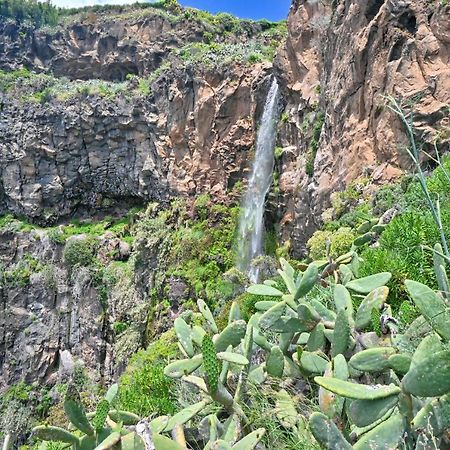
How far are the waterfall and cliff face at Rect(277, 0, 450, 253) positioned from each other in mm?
2516

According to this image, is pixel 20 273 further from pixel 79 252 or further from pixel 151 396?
pixel 151 396

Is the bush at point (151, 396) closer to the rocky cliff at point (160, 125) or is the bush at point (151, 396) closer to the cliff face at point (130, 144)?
the rocky cliff at point (160, 125)

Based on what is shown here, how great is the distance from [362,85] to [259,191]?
8.00 metres

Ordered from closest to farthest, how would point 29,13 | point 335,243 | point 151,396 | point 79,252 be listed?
1. point 151,396
2. point 335,243
3. point 79,252
4. point 29,13

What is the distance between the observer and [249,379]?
9.11 ft

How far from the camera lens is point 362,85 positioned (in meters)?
10.1

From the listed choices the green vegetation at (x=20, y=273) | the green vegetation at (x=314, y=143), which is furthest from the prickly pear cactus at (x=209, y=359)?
the green vegetation at (x=20, y=273)

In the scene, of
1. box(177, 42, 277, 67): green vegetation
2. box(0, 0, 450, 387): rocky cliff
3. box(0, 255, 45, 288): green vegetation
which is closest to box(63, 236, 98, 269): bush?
box(0, 0, 450, 387): rocky cliff

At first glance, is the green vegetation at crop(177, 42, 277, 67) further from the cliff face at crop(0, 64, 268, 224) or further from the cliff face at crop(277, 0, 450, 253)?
the cliff face at crop(277, 0, 450, 253)

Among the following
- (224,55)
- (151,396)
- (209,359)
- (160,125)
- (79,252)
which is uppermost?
(224,55)

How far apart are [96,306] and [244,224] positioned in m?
9.13

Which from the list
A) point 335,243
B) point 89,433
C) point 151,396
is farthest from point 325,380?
point 335,243

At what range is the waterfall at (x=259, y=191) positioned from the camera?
17062mm

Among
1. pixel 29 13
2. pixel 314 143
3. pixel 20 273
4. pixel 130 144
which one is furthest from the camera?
pixel 29 13
